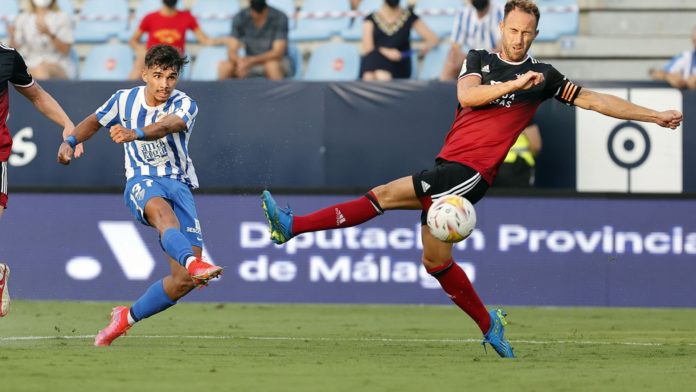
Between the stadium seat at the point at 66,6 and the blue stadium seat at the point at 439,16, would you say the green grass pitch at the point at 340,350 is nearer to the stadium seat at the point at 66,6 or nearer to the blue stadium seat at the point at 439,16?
the blue stadium seat at the point at 439,16

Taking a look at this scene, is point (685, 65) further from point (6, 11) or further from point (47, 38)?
point (6, 11)

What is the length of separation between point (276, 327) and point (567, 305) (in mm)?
3564

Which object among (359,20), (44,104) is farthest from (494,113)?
(359,20)

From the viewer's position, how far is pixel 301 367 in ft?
25.2

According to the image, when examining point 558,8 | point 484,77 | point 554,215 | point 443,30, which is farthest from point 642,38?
point 484,77

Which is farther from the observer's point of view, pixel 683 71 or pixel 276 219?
pixel 683 71

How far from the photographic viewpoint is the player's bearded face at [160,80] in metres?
9.11

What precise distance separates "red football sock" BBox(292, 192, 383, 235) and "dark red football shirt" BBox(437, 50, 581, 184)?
0.56m

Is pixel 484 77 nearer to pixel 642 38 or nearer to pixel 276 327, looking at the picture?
pixel 276 327

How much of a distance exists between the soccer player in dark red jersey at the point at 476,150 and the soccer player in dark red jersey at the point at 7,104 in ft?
6.02

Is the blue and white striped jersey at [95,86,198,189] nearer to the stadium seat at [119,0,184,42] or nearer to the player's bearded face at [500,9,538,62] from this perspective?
the player's bearded face at [500,9,538,62]

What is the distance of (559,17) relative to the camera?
16516mm

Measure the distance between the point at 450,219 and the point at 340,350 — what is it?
1.33 meters

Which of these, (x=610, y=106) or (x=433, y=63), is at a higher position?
(x=610, y=106)
